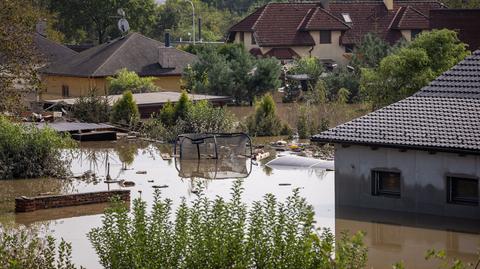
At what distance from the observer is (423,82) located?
3891 centimetres

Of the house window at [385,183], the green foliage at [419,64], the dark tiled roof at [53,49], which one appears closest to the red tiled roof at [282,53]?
the dark tiled roof at [53,49]

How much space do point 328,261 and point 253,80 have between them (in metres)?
38.7

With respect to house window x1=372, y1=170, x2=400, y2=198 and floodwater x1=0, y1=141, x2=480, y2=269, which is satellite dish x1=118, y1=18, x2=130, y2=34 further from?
house window x1=372, y1=170, x2=400, y2=198

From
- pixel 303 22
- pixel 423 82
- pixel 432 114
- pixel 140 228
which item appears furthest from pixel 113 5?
pixel 140 228

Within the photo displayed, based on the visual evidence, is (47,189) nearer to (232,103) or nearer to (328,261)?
(328,261)

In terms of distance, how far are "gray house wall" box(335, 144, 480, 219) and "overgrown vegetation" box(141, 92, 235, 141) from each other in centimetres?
1365

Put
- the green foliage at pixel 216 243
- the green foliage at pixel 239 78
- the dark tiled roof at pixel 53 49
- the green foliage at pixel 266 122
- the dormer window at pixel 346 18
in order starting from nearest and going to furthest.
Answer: the green foliage at pixel 216 243 → the green foliage at pixel 266 122 → the green foliage at pixel 239 78 → the dark tiled roof at pixel 53 49 → the dormer window at pixel 346 18

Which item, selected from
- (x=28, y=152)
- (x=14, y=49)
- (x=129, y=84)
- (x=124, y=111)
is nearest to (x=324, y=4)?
(x=129, y=84)

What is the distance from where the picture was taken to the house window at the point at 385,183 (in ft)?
84.2

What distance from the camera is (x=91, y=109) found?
43750 millimetres

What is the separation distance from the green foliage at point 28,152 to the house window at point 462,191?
39.4 ft

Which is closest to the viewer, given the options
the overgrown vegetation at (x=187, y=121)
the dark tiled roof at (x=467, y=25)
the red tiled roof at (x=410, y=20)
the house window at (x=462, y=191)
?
the house window at (x=462, y=191)

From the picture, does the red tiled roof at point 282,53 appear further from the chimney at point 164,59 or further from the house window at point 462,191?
the house window at point 462,191

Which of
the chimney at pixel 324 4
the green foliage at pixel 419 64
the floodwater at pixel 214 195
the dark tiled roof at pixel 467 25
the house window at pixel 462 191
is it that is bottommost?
the floodwater at pixel 214 195
